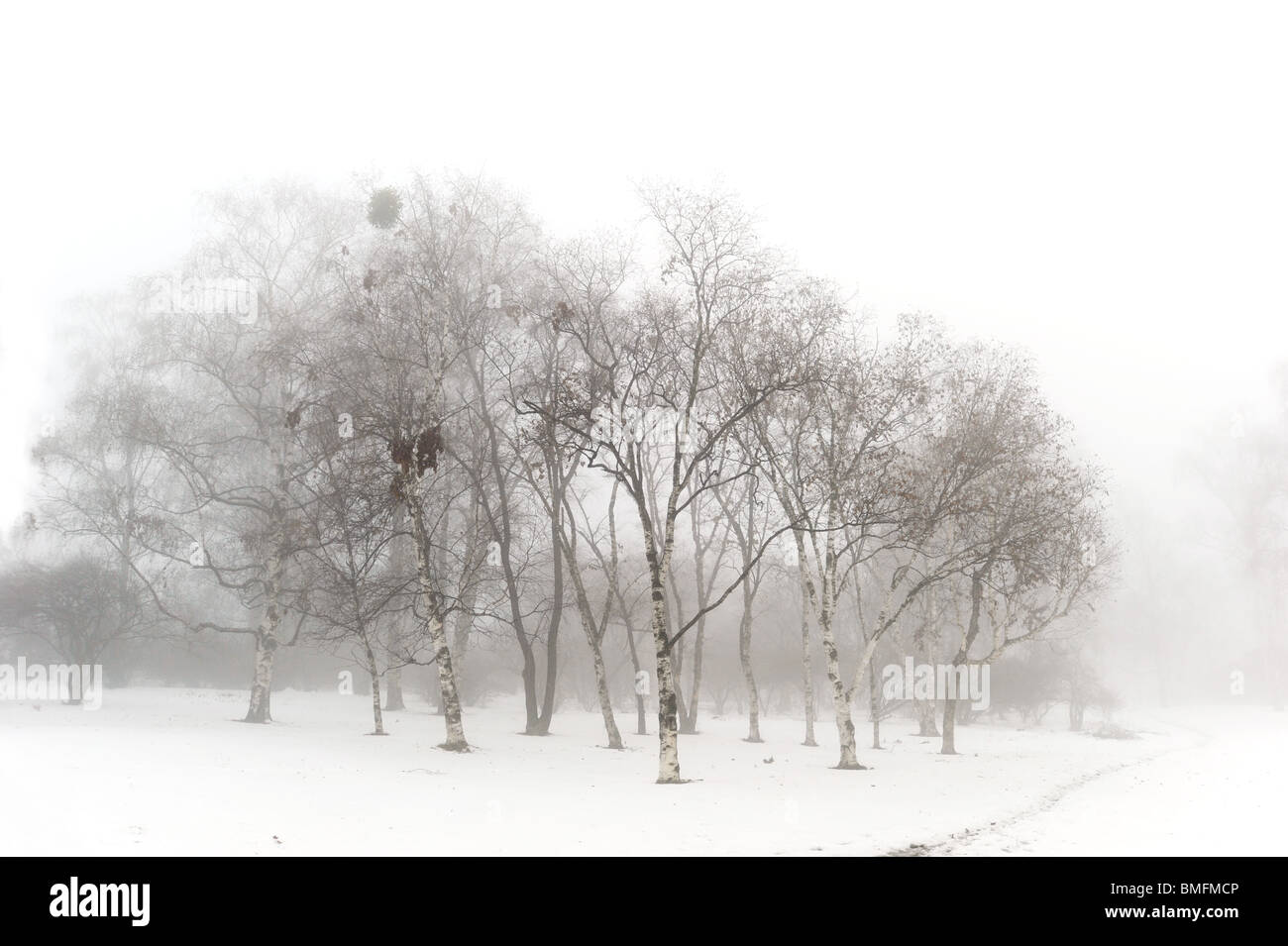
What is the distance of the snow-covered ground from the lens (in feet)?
39.1

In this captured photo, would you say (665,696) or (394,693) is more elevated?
(665,696)

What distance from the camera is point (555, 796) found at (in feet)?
55.3

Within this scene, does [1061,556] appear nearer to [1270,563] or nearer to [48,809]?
[48,809]

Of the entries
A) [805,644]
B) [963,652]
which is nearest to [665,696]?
[805,644]

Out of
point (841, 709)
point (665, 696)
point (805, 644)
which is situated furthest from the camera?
point (805, 644)

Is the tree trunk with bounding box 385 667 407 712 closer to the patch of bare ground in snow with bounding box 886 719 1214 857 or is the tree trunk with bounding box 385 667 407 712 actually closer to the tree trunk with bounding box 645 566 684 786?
the tree trunk with bounding box 645 566 684 786

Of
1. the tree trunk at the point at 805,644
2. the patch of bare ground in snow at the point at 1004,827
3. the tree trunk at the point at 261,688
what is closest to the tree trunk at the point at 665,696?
the patch of bare ground in snow at the point at 1004,827

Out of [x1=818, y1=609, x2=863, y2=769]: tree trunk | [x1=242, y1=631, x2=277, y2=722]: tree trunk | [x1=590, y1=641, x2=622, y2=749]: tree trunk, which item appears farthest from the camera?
[x1=242, y1=631, x2=277, y2=722]: tree trunk

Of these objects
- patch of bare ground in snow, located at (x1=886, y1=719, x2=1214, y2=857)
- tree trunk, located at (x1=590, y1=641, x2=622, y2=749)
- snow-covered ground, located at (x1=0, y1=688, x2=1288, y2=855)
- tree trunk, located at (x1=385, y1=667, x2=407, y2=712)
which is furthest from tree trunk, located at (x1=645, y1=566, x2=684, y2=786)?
tree trunk, located at (x1=385, y1=667, x2=407, y2=712)

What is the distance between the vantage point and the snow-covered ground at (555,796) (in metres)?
11.9

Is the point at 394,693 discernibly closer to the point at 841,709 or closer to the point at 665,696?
the point at 841,709

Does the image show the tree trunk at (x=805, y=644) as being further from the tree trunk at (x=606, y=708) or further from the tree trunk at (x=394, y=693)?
the tree trunk at (x=394, y=693)
